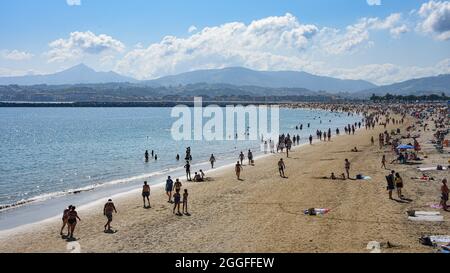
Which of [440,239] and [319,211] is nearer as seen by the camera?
[440,239]

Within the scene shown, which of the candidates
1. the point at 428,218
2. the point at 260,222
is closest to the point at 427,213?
the point at 428,218

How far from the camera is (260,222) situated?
16.1 metres

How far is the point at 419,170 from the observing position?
2678 centimetres

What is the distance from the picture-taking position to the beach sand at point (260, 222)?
13.4 meters

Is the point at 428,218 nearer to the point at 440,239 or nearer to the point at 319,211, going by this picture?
the point at 440,239

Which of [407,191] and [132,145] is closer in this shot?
[407,191]

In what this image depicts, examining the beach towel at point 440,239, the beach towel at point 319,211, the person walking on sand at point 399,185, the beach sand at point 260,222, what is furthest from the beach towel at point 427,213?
the beach towel at point 319,211

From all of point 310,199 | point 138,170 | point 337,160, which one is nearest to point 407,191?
point 310,199

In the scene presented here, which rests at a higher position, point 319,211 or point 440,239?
point 440,239

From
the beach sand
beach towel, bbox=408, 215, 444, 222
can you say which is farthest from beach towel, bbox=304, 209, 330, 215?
beach towel, bbox=408, 215, 444, 222

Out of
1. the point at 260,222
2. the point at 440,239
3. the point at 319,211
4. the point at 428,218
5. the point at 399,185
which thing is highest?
the point at 399,185

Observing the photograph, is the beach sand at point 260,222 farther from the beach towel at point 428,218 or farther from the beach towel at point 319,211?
the beach towel at point 428,218
